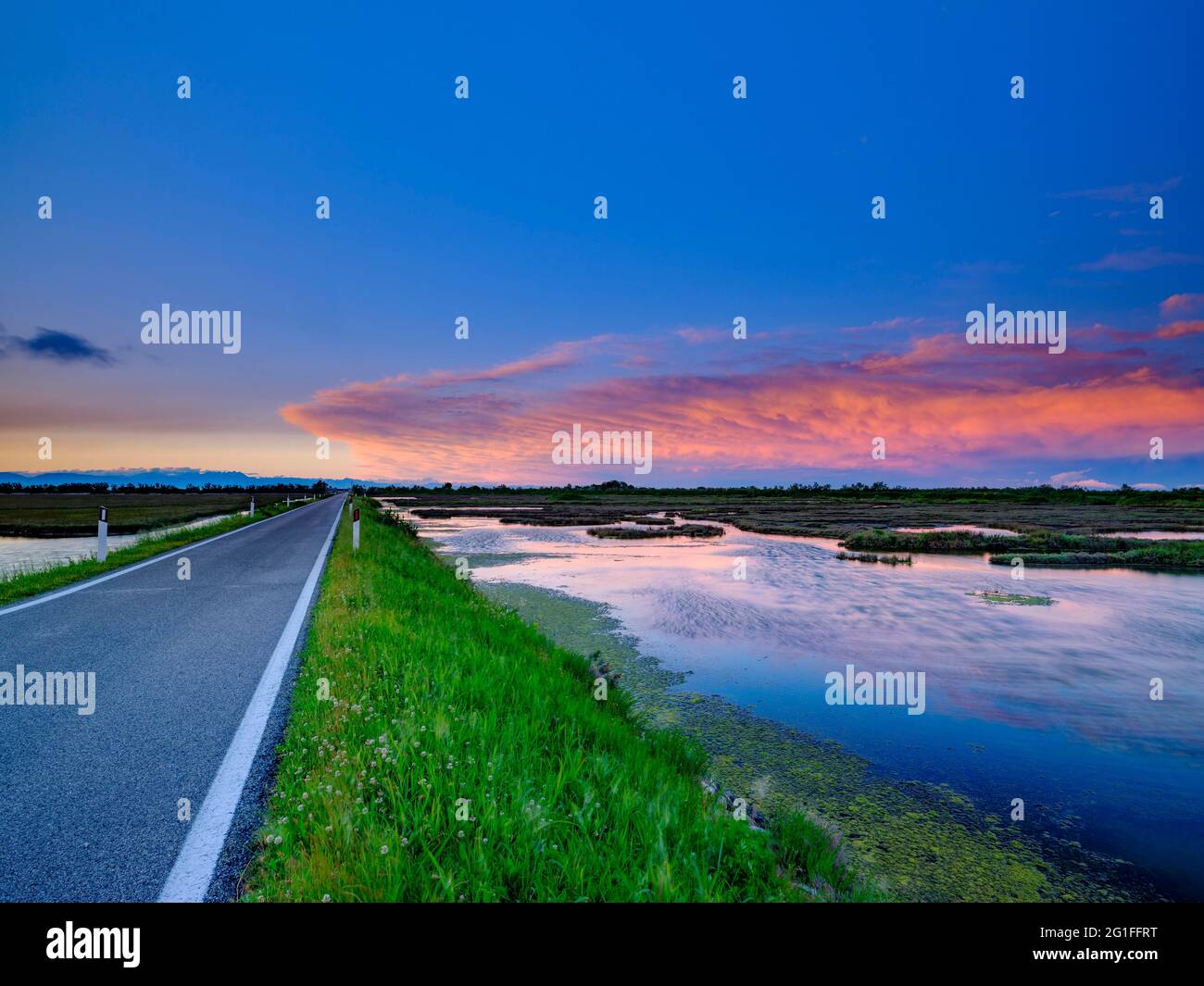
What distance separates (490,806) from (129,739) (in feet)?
11.1

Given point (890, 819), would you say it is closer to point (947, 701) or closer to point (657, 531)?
point (947, 701)

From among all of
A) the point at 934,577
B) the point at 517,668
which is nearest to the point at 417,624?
the point at 517,668

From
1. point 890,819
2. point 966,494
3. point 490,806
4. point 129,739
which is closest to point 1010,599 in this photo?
point 890,819

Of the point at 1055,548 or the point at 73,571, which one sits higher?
the point at 73,571

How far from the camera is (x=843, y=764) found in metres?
6.94

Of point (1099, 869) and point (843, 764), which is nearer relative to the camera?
point (1099, 869)

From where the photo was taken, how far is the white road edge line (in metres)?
2.93

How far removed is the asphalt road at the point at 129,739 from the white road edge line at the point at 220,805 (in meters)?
0.04

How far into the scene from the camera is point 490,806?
3498mm

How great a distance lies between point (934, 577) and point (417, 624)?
18.7 m

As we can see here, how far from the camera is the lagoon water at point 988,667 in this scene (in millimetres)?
6230

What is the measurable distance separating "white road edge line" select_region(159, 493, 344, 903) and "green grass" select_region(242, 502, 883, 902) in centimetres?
23
